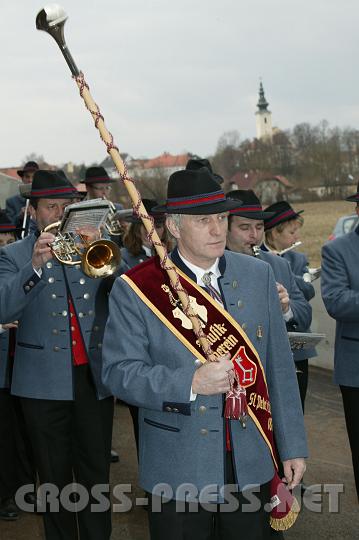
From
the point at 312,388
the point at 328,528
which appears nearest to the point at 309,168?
the point at 312,388

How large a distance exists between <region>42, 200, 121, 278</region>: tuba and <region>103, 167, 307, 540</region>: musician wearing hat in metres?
1.26

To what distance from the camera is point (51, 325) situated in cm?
495

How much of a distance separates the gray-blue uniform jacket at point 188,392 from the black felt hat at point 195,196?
254 mm

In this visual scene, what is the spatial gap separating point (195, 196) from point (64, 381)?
193cm

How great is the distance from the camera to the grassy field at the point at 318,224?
28906mm

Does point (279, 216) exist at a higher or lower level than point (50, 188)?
lower

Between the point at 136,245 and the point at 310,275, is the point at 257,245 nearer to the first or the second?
the point at 310,275

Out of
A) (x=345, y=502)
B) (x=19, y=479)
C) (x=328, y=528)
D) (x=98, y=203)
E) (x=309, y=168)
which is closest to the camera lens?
(x=98, y=203)

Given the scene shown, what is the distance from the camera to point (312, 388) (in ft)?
31.7

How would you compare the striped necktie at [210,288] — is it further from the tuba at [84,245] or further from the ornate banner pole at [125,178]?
the tuba at [84,245]

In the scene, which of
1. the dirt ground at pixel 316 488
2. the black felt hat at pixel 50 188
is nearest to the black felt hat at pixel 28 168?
the dirt ground at pixel 316 488

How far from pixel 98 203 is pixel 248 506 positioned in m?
2.23

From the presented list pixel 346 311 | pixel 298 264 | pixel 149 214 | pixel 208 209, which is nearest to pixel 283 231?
pixel 298 264

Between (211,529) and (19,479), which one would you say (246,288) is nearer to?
(211,529)
